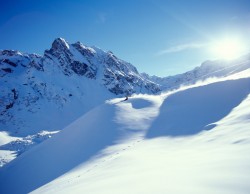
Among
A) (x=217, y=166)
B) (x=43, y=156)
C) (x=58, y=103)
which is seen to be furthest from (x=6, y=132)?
(x=217, y=166)

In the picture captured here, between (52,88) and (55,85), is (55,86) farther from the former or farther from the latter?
(52,88)

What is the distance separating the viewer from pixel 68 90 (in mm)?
128625

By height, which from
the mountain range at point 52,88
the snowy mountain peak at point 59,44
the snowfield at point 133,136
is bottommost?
the snowfield at point 133,136

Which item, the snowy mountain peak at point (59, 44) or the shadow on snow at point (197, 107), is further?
the snowy mountain peak at point (59, 44)

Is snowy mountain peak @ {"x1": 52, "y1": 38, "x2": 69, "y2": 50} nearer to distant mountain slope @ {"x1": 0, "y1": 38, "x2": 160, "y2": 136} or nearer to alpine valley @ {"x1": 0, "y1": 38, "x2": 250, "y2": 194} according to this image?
distant mountain slope @ {"x1": 0, "y1": 38, "x2": 160, "y2": 136}

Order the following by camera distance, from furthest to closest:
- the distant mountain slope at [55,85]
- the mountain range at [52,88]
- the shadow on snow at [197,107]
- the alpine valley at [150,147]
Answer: the distant mountain slope at [55,85], the mountain range at [52,88], the shadow on snow at [197,107], the alpine valley at [150,147]

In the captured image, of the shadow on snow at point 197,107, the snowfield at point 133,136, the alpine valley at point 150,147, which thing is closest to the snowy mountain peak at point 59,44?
the alpine valley at point 150,147

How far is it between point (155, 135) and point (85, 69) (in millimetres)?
135085

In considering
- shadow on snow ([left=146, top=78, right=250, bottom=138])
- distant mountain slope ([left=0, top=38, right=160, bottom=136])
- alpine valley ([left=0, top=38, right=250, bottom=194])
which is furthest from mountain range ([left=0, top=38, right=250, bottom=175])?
shadow on snow ([left=146, top=78, right=250, bottom=138])

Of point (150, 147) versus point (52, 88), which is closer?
point (150, 147)

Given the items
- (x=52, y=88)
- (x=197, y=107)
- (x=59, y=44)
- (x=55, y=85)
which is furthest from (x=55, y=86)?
(x=197, y=107)

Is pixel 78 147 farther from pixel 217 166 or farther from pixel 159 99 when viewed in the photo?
pixel 217 166

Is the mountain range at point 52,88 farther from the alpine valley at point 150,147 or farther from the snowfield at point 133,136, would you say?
the snowfield at point 133,136

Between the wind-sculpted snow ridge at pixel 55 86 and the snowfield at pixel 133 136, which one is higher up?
the wind-sculpted snow ridge at pixel 55 86
